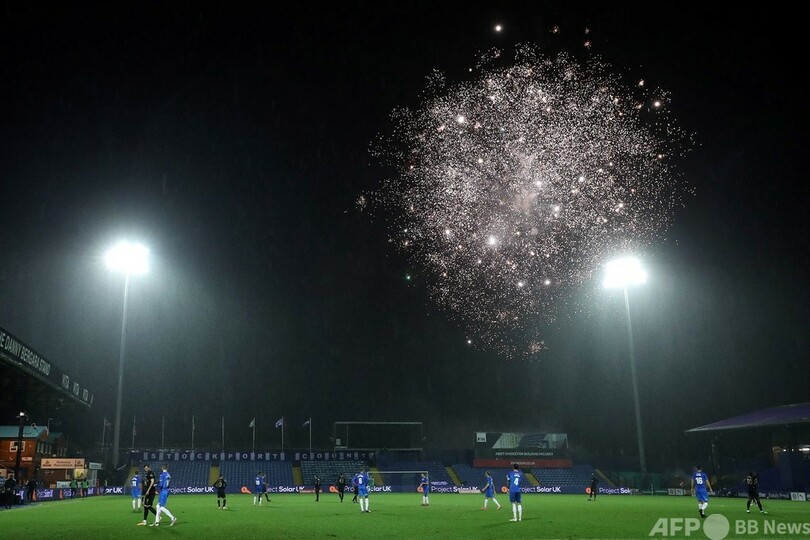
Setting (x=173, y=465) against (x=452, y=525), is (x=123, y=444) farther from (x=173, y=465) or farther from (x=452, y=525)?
(x=452, y=525)

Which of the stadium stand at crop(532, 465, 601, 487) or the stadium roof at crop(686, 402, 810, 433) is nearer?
the stadium roof at crop(686, 402, 810, 433)

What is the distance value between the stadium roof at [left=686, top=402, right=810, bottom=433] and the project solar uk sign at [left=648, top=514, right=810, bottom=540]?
34.0 m

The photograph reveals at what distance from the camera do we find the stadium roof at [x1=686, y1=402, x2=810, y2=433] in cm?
5290

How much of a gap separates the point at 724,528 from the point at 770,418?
42810 millimetres

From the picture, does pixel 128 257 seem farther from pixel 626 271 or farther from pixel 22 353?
pixel 626 271

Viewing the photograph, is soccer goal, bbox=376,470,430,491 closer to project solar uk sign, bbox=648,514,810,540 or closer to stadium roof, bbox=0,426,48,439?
stadium roof, bbox=0,426,48,439

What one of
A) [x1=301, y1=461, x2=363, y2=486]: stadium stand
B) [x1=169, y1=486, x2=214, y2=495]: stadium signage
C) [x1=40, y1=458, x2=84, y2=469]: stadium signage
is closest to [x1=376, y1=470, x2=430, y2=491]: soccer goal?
[x1=301, y1=461, x2=363, y2=486]: stadium stand

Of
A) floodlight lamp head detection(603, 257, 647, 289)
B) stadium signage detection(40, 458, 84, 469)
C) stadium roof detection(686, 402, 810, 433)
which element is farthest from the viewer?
stadium signage detection(40, 458, 84, 469)

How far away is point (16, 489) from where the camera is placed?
122 feet

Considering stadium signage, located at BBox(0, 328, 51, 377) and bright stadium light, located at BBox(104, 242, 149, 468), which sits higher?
bright stadium light, located at BBox(104, 242, 149, 468)

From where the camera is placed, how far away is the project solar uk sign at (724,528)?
1802cm

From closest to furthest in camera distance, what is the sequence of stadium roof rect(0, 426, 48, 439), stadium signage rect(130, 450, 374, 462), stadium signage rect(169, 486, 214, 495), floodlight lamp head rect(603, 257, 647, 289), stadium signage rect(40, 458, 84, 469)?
floodlight lamp head rect(603, 257, 647, 289) < stadium signage rect(169, 486, 214, 495) < stadium signage rect(40, 458, 84, 469) < stadium signage rect(130, 450, 374, 462) < stadium roof rect(0, 426, 48, 439)

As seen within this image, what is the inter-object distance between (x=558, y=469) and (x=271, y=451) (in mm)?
32773

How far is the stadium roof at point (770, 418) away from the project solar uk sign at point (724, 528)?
33997 mm
